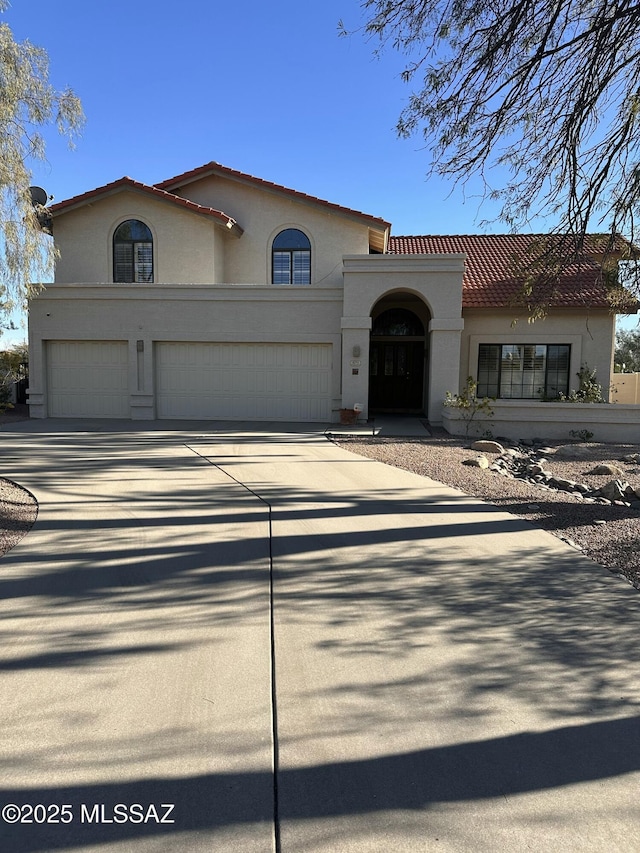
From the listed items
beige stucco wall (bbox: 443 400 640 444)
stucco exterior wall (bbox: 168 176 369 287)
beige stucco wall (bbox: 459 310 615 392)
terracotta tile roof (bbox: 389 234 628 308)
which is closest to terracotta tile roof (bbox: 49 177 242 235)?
stucco exterior wall (bbox: 168 176 369 287)

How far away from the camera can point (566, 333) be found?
61.4ft

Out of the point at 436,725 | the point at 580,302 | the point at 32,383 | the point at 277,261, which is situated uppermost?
the point at 277,261

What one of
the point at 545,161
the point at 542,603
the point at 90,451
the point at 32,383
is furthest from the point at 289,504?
the point at 32,383

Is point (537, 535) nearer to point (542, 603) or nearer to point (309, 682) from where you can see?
point (542, 603)

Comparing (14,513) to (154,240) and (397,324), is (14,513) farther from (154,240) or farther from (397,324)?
(397,324)

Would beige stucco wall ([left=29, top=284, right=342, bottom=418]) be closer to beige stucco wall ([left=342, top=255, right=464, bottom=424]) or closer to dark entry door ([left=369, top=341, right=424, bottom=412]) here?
beige stucco wall ([left=342, top=255, right=464, bottom=424])

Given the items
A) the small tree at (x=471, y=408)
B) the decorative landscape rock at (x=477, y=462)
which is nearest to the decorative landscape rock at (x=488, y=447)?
the decorative landscape rock at (x=477, y=462)

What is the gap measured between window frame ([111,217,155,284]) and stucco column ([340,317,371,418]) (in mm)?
7046

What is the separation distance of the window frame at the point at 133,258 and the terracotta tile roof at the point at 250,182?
2230mm

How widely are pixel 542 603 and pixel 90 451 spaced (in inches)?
372

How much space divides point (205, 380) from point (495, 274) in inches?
408

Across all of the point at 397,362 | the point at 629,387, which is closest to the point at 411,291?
the point at 397,362

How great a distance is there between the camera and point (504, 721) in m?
3.11

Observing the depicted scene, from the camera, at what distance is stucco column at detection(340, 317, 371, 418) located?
17.1 metres
